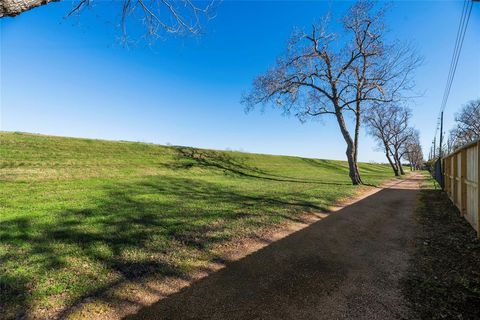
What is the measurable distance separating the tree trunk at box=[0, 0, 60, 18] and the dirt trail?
3590 millimetres

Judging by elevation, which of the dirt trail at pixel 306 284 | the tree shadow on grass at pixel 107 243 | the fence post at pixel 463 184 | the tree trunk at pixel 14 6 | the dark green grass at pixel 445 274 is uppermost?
the tree trunk at pixel 14 6

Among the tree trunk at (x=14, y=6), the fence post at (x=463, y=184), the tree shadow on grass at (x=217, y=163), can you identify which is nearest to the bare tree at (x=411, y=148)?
the tree shadow on grass at (x=217, y=163)

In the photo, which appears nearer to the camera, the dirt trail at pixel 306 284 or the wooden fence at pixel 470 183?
the dirt trail at pixel 306 284

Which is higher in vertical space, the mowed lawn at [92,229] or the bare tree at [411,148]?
the bare tree at [411,148]

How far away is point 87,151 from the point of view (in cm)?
2161

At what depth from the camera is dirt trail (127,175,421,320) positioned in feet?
10.3

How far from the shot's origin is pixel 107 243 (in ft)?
17.2

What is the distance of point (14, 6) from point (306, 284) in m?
4.93

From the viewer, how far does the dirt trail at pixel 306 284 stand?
3.15 meters

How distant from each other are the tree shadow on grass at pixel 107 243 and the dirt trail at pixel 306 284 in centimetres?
82

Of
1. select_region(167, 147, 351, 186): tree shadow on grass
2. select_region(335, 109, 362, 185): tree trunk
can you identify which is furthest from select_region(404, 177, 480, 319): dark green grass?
select_region(167, 147, 351, 186): tree shadow on grass

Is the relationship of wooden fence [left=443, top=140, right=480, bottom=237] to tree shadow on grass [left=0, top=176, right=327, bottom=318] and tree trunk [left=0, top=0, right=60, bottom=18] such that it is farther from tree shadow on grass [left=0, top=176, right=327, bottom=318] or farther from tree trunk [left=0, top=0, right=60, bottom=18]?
tree trunk [left=0, top=0, right=60, bottom=18]

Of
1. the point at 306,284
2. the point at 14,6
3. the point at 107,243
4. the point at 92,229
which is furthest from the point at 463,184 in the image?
the point at 14,6

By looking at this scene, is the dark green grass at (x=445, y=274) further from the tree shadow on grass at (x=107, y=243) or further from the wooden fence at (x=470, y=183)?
the tree shadow on grass at (x=107, y=243)
